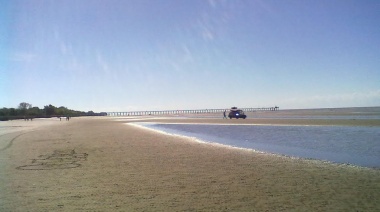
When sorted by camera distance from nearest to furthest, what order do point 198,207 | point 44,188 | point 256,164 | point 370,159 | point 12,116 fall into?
point 198,207
point 44,188
point 256,164
point 370,159
point 12,116

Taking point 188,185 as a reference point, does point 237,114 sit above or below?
above

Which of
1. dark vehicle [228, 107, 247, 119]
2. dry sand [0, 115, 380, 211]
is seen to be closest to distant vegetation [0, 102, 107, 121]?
dark vehicle [228, 107, 247, 119]

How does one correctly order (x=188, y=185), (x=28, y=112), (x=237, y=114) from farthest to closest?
(x=28, y=112), (x=237, y=114), (x=188, y=185)

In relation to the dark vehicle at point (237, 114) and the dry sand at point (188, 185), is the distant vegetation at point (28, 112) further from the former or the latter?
the dry sand at point (188, 185)

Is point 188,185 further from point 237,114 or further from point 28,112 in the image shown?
point 28,112

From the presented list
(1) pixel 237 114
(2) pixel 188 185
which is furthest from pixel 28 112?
(2) pixel 188 185

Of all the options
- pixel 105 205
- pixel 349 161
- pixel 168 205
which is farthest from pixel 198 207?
pixel 349 161

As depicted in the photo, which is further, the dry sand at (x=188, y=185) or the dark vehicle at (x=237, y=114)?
the dark vehicle at (x=237, y=114)

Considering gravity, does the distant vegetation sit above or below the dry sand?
above

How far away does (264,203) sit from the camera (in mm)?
7449

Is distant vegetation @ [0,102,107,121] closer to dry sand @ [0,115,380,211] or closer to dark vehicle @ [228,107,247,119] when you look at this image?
dark vehicle @ [228,107,247,119]

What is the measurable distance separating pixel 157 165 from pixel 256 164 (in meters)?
3.82

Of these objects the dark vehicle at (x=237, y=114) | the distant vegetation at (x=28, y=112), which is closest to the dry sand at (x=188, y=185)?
the dark vehicle at (x=237, y=114)

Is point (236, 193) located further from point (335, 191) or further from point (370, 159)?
point (370, 159)
